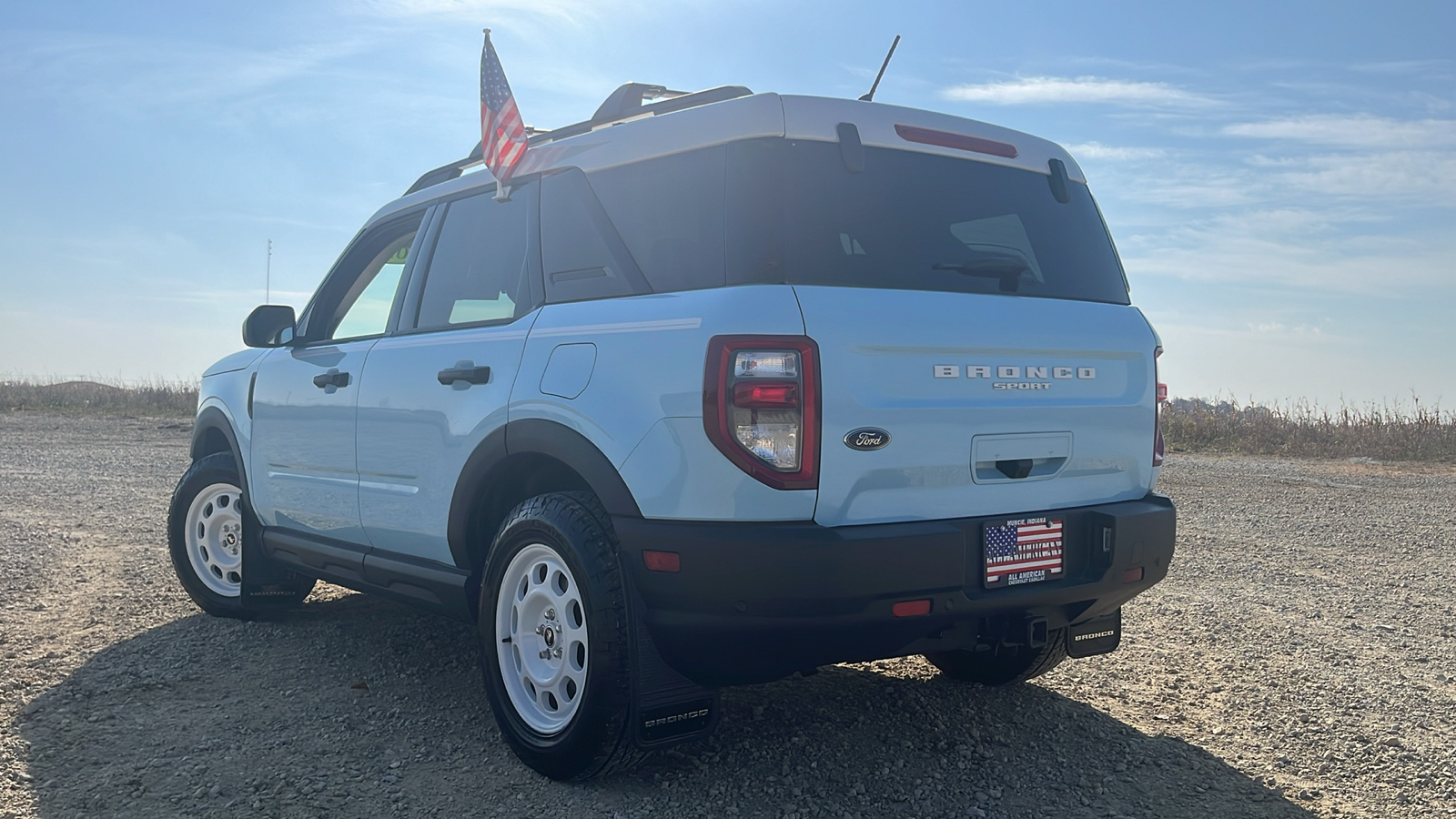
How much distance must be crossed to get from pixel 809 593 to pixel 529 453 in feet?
3.77

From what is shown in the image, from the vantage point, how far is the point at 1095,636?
12.8 ft

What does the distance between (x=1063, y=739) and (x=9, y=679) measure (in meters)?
4.21

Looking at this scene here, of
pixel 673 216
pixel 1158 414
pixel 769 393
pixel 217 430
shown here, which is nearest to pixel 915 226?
pixel 673 216

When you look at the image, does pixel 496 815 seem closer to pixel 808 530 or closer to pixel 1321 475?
pixel 808 530

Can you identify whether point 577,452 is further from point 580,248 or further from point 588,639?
point 580,248

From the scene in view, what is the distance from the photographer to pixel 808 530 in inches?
116

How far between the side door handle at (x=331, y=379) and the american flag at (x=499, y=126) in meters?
1.10

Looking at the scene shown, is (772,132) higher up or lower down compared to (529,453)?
higher up

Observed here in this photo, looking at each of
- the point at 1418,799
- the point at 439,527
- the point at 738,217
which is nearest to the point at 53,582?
the point at 439,527

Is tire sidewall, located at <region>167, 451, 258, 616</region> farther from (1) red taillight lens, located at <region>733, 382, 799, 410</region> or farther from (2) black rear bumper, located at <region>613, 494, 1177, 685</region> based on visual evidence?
(1) red taillight lens, located at <region>733, 382, 799, 410</region>

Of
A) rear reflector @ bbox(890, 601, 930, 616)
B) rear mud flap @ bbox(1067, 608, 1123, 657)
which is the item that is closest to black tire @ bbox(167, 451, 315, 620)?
rear reflector @ bbox(890, 601, 930, 616)

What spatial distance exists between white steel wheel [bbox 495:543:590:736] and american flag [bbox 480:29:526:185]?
1499 mm

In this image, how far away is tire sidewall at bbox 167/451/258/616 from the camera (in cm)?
580

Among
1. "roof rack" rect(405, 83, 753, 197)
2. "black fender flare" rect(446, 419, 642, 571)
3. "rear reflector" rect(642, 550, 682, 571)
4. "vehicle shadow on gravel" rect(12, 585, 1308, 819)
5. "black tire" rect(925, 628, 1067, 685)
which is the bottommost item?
"vehicle shadow on gravel" rect(12, 585, 1308, 819)
